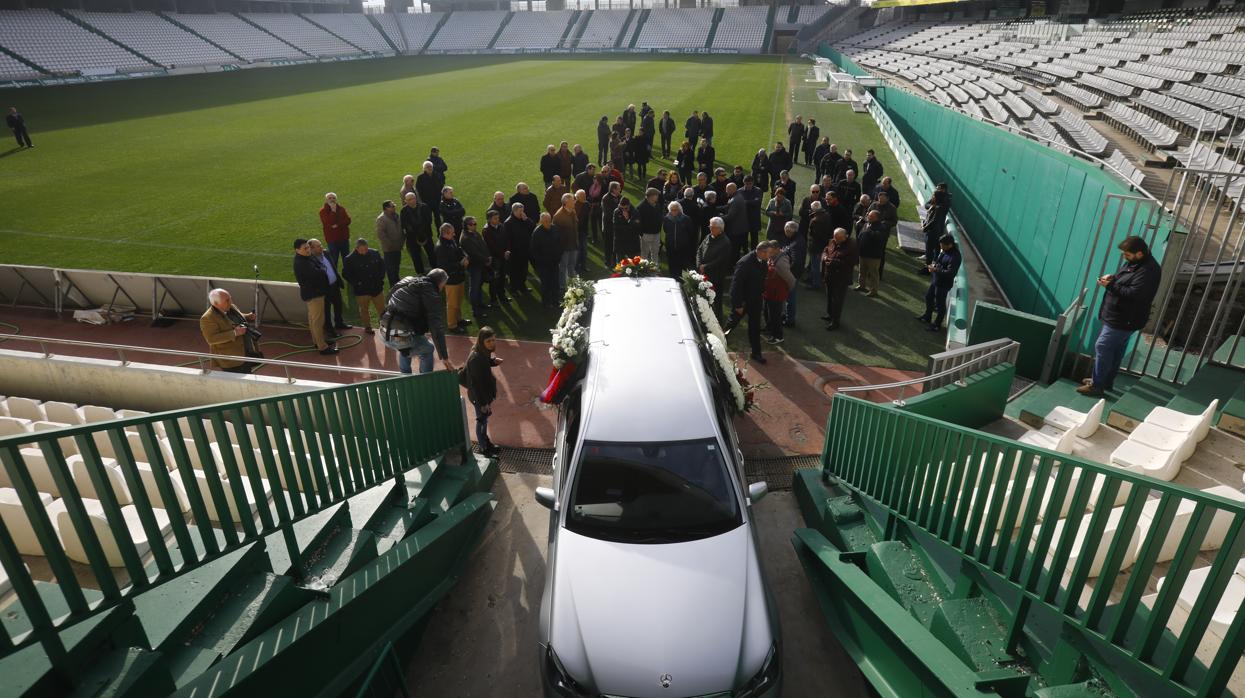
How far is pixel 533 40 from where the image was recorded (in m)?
73.4

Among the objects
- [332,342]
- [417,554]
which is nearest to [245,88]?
[332,342]

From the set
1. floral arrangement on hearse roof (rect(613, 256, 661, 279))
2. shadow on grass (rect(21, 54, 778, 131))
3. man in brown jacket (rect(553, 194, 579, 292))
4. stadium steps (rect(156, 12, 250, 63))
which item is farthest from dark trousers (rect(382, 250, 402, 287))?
stadium steps (rect(156, 12, 250, 63))

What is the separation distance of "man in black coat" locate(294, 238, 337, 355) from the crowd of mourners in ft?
0.05

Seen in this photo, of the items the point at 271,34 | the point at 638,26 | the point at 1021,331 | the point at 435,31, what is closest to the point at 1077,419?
the point at 1021,331

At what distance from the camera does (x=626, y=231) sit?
37.2 ft

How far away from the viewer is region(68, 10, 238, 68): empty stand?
47.2 metres

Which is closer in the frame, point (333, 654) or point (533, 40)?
point (333, 654)

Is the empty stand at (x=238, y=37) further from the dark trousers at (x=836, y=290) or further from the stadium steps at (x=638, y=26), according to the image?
the dark trousers at (x=836, y=290)

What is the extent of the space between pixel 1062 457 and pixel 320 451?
4.81 metres

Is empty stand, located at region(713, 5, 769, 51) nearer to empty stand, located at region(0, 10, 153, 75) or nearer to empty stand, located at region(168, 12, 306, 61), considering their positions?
empty stand, located at region(168, 12, 306, 61)

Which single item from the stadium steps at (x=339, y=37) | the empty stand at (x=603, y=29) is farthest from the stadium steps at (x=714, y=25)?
the stadium steps at (x=339, y=37)

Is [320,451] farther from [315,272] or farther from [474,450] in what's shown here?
[315,272]

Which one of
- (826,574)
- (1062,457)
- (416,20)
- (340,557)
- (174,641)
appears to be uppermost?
(416,20)

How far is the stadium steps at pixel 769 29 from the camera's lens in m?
68.9
